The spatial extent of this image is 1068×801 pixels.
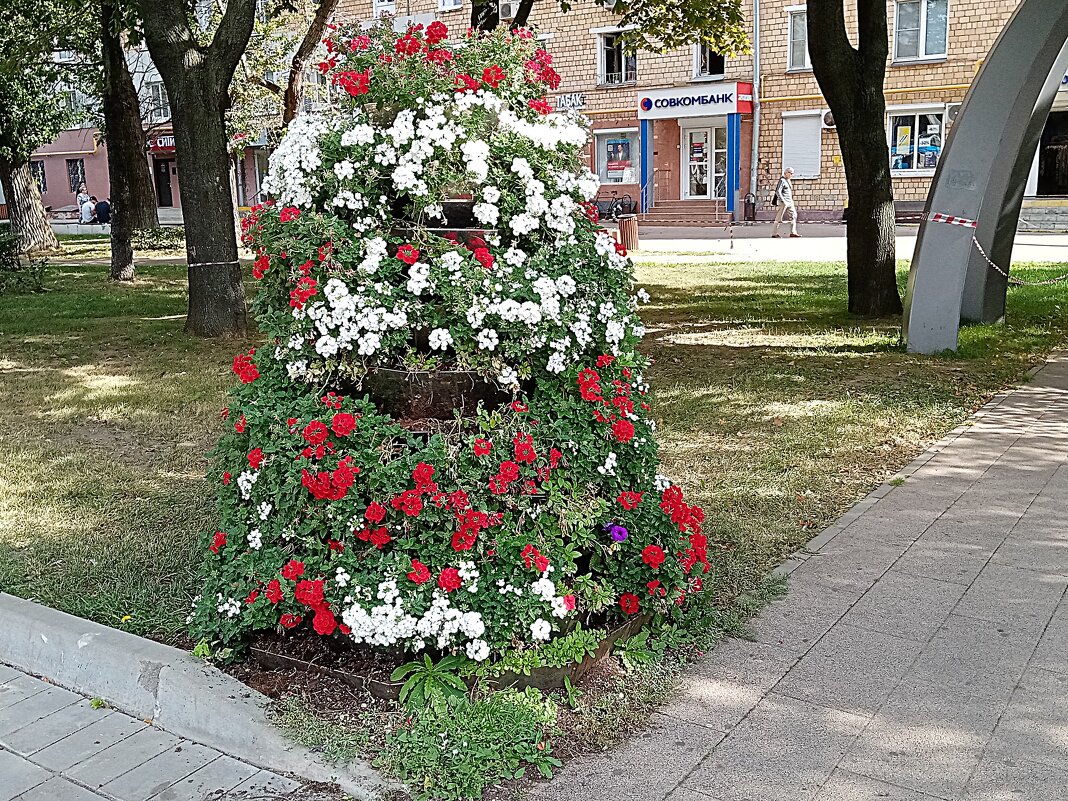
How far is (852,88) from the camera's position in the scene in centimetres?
1205

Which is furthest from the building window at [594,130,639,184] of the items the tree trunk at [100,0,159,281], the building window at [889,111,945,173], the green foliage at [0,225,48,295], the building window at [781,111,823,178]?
the green foliage at [0,225,48,295]

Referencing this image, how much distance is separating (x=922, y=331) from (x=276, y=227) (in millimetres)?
7871

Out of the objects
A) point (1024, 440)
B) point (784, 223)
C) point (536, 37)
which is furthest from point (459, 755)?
point (784, 223)

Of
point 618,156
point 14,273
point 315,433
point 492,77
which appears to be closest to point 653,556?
point 315,433

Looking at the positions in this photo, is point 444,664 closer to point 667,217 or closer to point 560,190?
point 560,190

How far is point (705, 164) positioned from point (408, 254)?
36.4 m

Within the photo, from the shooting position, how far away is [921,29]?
33.5 metres

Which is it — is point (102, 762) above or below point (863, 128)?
below

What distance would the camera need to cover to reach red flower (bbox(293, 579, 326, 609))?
12.2 ft

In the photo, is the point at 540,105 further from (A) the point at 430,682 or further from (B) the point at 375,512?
(A) the point at 430,682

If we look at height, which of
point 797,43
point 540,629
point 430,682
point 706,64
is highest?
point 797,43

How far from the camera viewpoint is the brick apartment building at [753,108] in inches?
1296

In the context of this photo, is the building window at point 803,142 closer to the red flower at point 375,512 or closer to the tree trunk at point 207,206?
the tree trunk at point 207,206

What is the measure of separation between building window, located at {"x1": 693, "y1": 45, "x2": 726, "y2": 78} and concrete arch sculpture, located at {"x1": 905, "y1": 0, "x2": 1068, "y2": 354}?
28.0 m
